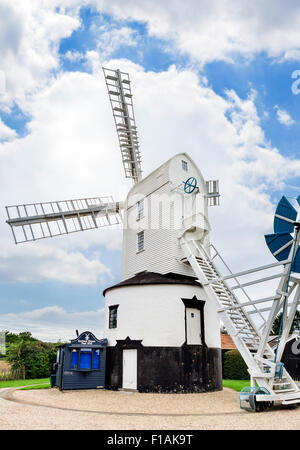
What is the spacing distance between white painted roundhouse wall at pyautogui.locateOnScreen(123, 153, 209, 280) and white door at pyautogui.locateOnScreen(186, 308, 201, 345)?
2.76m

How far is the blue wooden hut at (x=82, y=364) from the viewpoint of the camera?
59.5 ft

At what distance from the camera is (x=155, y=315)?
729 inches

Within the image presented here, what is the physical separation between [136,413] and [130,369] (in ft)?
20.8

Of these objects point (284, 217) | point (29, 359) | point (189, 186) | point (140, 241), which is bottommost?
point (29, 359)

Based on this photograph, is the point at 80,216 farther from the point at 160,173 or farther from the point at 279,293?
the point at 279,293

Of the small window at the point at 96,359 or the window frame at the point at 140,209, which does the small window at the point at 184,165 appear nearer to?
the window frame at the point at 140,209

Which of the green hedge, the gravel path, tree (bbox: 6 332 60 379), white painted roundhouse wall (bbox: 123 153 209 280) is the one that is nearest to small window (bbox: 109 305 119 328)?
white painted roundhouse wall (bbox: 123 153 209 280)

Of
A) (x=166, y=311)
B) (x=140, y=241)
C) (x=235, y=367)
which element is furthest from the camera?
(x=235, y=367)

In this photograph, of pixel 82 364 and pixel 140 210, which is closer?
pixel 82 364

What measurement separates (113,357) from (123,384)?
1.56 meters

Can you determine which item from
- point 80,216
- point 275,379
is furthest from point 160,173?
point 275,379

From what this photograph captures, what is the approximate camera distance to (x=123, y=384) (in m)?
18.3

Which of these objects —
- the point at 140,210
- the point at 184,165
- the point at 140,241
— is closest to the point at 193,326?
the point at 140,241

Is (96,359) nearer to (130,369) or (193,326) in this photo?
(130,369)
